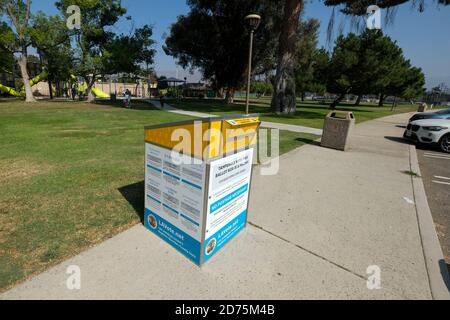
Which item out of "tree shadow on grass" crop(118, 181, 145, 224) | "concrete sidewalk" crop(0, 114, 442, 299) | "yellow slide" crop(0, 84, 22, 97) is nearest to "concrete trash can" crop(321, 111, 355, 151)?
"concrete sidewalk" crop(0, 114, 442, 299)

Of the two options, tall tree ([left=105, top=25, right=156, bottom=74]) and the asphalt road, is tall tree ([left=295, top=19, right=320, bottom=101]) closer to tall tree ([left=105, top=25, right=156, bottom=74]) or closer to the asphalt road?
tall tree ([left=105, top=25, right=156, bottom=74])

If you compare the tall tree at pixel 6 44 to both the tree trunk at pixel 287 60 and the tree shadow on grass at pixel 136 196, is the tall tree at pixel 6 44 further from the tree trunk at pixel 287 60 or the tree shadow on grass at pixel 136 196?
the tree shadow on grass at pixel 136 196

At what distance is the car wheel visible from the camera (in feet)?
28.3

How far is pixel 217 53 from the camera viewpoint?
27.9 meters

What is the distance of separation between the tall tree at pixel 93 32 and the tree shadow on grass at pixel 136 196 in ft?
80.8

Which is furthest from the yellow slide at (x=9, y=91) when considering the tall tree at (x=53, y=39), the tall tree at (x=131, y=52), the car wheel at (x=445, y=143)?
the car wheel at (x=445, y=143)

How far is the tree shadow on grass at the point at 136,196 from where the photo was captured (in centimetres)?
340

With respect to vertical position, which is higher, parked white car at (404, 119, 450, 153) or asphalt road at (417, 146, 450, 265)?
parked white car at (404, 119, 450, 153)

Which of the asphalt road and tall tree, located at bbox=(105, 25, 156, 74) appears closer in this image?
the asphalt road

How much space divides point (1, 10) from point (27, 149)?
2416 centimetres

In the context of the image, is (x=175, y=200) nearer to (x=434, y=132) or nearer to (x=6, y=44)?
(x=434, y=132)

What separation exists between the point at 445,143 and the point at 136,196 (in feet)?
34.6

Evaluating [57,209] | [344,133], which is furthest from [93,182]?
[344,133]

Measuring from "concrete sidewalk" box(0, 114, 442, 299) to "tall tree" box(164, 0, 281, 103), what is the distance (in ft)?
81.0
